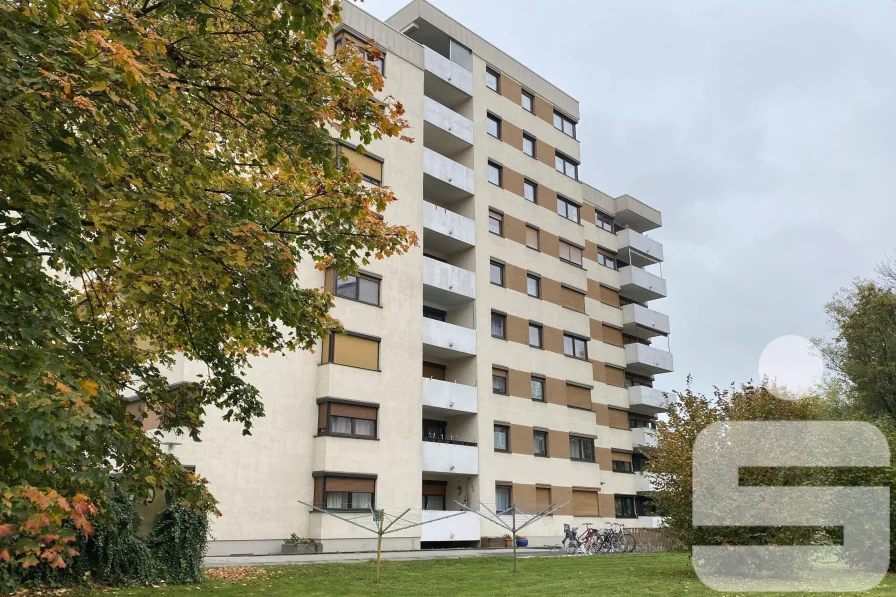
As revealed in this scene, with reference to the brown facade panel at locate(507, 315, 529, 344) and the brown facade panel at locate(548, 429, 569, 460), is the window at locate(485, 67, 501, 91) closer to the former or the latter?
the brown facade panel at locate(507, 315, 529, 344)

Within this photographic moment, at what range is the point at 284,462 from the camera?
72.1 feet

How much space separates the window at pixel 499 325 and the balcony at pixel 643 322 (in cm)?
1273

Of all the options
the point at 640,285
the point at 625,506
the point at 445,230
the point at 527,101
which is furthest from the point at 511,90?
the point at 625,506

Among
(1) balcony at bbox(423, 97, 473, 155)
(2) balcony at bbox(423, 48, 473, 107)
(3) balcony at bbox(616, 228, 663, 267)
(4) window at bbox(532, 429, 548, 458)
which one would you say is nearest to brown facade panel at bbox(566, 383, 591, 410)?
(4) window at bbox(532, 429, 548, 458)

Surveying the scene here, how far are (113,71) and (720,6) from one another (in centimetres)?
695

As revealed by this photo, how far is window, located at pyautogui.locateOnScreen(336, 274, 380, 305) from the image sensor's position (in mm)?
24375

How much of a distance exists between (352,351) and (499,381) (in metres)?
8.31

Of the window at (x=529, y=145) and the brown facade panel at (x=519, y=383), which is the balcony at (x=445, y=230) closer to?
the brown facade panel at (x=519, y=383)

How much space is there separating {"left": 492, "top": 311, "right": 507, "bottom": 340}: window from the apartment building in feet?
0.21

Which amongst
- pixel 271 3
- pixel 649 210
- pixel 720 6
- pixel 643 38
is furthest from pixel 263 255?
pixel 649 210

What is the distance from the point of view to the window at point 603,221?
43000mm

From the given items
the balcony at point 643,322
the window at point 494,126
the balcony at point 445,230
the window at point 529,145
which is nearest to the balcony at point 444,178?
the balcony at point 445,230

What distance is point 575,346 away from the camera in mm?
34969

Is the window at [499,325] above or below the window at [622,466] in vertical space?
above
